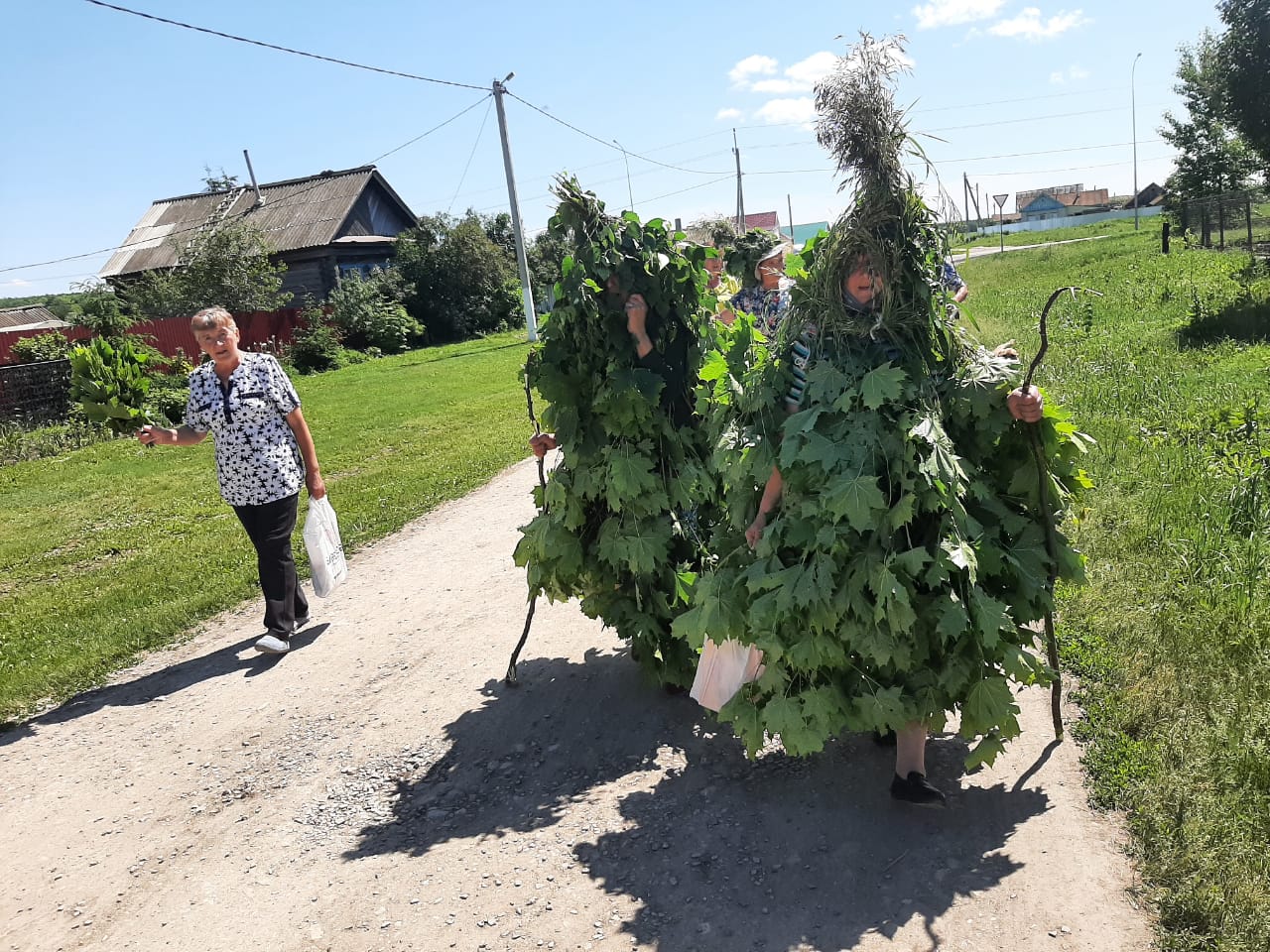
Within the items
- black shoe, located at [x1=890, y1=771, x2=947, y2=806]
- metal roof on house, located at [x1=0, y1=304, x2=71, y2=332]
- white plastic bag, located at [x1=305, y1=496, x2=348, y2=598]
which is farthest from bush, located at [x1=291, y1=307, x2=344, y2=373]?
metal roof on house, located at [x1=0, y1=304, x2=71, y2=332]

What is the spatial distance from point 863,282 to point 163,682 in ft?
15.6

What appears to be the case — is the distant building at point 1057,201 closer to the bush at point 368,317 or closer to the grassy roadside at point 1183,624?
the bush at point 368,317

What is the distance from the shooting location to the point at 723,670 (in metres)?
3.66

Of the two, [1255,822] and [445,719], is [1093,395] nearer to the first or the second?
[1255,822]

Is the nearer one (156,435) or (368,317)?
(156,435)

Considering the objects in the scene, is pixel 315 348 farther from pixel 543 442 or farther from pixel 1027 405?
pixel 1027 405

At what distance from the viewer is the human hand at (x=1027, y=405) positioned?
3.12m

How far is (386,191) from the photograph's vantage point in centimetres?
3628

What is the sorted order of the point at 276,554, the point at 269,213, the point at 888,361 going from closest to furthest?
the point at 888,361 → the point at 276,554 → the point at 269,213

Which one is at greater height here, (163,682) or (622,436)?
(622,436)

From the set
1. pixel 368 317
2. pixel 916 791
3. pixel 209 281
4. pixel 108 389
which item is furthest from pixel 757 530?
pixel 368 317

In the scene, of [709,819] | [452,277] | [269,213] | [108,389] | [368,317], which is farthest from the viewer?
[269,213]

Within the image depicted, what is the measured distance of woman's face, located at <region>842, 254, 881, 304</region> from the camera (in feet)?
10.5

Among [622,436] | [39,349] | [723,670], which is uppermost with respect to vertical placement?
[39,349]
